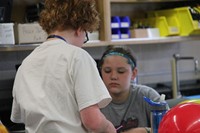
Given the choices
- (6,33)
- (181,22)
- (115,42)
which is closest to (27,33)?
(6,33)

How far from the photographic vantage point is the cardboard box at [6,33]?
2.16 meters

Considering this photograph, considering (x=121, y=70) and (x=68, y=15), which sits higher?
(x=68, y=15)

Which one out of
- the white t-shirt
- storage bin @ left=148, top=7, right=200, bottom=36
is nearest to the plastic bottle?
the white t-shirt

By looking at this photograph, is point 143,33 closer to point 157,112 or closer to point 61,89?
point 157,112

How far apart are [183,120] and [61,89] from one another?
454 millimetres

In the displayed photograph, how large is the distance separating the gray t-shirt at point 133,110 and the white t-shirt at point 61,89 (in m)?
0.53

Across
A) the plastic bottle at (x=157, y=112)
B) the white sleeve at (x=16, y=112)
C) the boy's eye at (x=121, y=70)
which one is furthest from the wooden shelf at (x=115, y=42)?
the plastic bottle at (x=157, y=112)

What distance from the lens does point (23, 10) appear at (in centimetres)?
270

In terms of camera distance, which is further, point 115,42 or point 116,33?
point 116,33

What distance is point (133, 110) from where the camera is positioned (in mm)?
1816

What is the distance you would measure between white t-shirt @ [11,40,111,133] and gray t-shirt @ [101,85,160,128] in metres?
0.53

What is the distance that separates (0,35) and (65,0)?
3.01ft

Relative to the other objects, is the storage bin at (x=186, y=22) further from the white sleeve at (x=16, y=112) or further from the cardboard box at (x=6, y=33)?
the white sleeve at (x=16, y=112)

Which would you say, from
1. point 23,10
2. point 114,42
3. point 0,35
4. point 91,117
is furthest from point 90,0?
point 23,10
